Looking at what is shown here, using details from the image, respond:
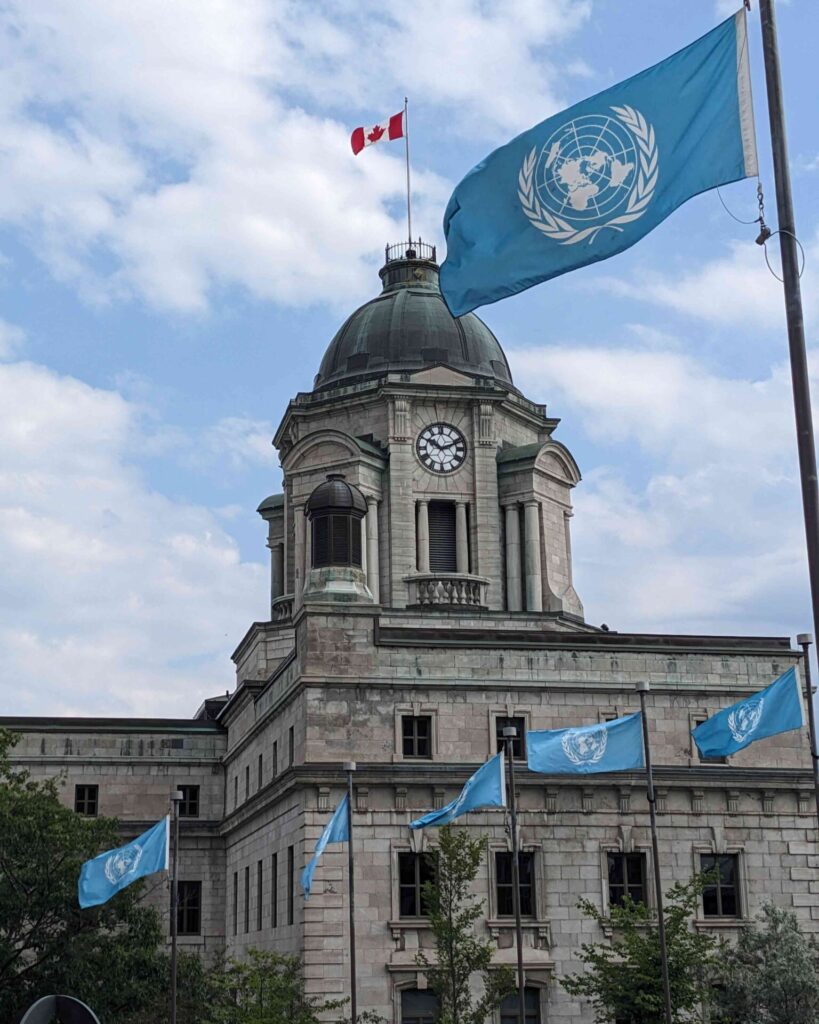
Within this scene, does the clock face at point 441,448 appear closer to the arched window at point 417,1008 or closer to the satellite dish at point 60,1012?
the arched window at point 417,1008

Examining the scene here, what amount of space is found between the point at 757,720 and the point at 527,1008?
1445 cm

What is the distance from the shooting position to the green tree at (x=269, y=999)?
124 feet

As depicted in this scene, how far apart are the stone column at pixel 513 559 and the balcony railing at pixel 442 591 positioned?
1.41 m

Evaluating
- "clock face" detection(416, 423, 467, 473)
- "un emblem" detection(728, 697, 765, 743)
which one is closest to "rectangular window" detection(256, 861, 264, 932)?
"clock face" detection(416, 423, 467, 473)

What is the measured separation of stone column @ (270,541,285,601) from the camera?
6366cm

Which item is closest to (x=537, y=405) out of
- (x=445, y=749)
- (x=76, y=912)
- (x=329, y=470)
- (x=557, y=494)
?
(x=557, y=494)

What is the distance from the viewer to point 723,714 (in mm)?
32812

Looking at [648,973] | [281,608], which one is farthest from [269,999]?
[281,608]

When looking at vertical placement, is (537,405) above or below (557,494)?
above

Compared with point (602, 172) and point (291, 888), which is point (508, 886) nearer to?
point (291, 888)

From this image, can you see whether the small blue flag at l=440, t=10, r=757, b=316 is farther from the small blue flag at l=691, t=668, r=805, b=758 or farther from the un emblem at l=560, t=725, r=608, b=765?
the un emblem at l=560, t=725, r=608, b=765

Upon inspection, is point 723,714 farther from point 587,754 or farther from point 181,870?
point 181,870

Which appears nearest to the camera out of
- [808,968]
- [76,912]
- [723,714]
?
[723,714]

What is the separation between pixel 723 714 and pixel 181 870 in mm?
33397
